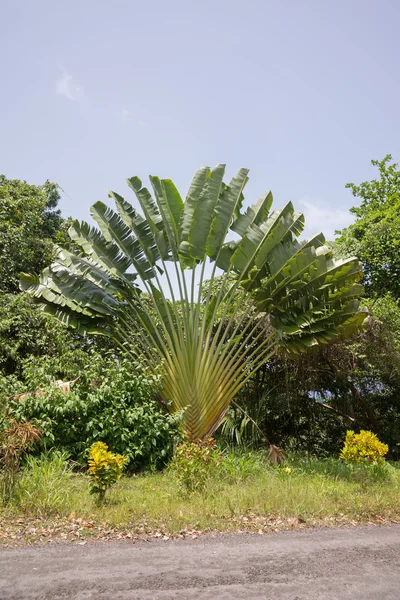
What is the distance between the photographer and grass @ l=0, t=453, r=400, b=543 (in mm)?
5629

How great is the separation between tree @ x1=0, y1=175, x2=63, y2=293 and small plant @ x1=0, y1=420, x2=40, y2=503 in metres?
9.58

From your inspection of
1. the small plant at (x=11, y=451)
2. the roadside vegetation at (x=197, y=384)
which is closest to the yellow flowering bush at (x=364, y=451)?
the roadside vegetation at (x=197, y=384)

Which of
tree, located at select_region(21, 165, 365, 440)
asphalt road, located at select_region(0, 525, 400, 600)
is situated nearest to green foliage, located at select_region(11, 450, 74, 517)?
asphalt road, located at select_region(0, 525, 400, 600)

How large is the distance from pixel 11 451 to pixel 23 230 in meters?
11.3

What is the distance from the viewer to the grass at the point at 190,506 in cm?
563

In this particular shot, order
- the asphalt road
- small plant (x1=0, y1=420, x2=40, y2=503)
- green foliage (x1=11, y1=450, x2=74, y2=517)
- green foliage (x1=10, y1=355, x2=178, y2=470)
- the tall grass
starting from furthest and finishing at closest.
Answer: green foliage (x1=10, y1=355, x2=178, y2=470) < small plant (x1=0, y1=420, x2=40, y2=503) < green foliage (x1=11, y1=450, x2=74, y2=517) < the tall grass < the asphalt road

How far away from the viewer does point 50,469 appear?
7.25m

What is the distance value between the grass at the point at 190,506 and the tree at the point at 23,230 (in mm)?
9879

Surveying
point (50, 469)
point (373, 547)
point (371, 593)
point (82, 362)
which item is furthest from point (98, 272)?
point (371, 593)

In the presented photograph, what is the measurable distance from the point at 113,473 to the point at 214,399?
13.2 feet

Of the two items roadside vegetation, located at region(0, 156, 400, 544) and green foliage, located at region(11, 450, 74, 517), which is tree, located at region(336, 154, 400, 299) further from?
green foliage, located at region(11, 450, 74, 517)

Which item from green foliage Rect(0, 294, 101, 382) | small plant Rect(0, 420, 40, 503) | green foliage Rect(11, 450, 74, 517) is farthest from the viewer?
green foliage Rect(0, 294, 101, 382)

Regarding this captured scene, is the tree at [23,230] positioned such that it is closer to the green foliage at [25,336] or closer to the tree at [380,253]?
the green foliage at [25,336]

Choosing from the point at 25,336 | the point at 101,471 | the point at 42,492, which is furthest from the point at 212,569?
the point at 25,336
